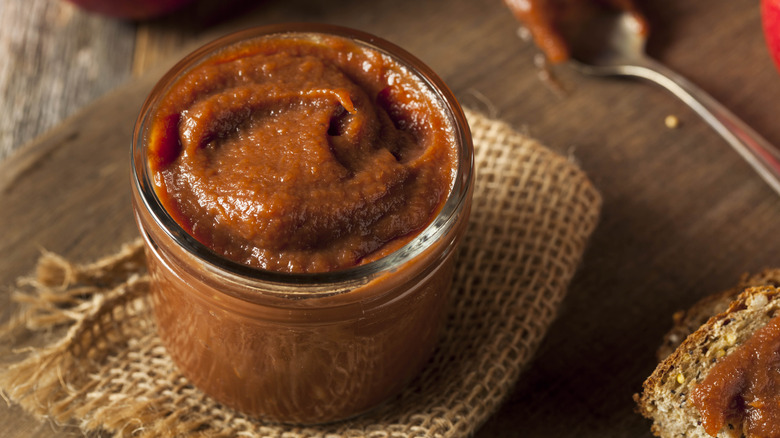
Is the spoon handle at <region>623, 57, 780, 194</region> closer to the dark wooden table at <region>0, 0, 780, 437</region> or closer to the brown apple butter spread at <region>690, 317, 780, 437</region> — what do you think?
the dark wooden table at <region>0, 0, 780, 437</region>

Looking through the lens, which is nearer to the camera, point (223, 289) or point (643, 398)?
point (223, 289)

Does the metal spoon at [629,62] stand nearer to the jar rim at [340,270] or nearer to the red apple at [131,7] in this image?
the jar rim at [340,270]

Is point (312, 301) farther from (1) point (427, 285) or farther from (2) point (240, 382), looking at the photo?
(2) point (240, 382)

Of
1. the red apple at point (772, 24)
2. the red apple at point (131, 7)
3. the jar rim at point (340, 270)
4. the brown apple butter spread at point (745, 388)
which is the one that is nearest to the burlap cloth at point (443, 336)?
the brown apple butter spread at point (745, 388)

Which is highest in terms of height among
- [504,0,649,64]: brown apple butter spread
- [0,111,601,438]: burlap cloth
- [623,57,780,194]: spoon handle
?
[504,0,649,64]: brown apple butter spread

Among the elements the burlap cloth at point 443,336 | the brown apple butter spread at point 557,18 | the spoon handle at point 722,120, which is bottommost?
the burlap cloth at point 443,336

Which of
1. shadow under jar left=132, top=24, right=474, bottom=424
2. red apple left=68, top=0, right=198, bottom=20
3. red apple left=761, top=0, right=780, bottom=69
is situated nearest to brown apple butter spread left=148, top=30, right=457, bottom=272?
shadow under jar left=132, top=24, right=474, bottom=424

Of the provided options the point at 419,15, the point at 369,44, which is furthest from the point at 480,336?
the point at 419,15
